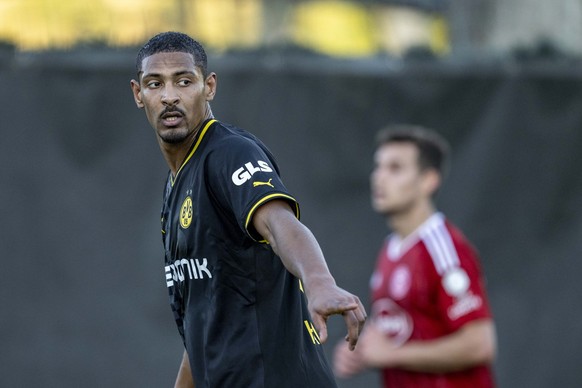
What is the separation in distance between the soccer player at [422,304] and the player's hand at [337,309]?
2.90 meters

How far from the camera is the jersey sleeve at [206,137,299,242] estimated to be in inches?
135

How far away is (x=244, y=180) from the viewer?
11.4 feet

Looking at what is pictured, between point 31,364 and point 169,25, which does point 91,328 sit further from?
point 169,25

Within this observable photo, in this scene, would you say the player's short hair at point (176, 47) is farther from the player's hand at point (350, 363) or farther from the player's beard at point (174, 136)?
the player's hand at point (350, 363)

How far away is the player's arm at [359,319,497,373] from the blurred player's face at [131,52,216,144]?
257 centimetres

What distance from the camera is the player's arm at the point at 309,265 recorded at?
3.06 m

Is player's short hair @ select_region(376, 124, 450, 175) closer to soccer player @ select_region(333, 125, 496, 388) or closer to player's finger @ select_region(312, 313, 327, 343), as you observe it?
soccer player @ select_region(333, 125, 496, 388)

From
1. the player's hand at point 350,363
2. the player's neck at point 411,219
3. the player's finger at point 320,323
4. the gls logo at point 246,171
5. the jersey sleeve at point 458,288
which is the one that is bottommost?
the player's hand at point 350,363

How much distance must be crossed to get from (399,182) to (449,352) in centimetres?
122

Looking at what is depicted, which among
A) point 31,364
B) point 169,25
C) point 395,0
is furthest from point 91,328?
point 395,0

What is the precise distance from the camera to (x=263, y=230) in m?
3.42

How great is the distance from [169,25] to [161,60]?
4.97 m

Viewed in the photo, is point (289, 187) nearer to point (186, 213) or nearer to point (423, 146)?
point (423, 146)

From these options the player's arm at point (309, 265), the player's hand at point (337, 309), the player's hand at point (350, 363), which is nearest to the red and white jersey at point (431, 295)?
the player's hand at point (350, 363)
